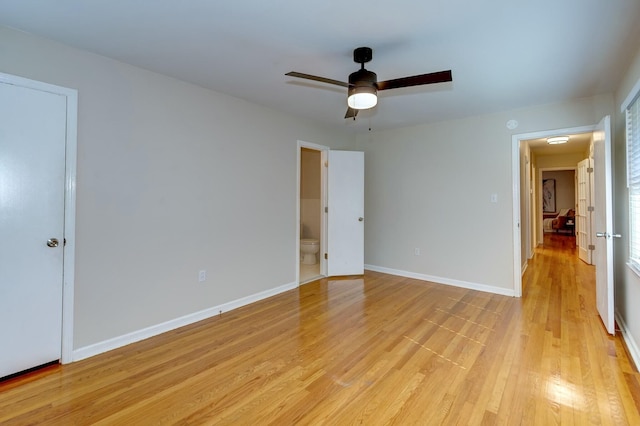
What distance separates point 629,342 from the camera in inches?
94.7

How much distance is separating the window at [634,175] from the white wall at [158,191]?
11.0 feet

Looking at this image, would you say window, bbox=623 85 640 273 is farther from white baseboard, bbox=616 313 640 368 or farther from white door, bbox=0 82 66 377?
white door, bbox=0 82 66 377

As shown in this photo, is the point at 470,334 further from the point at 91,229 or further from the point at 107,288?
the point at 91,229

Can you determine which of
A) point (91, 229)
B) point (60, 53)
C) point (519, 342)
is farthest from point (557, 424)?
point (60, 53)

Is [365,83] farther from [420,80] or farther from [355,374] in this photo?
[355,374]

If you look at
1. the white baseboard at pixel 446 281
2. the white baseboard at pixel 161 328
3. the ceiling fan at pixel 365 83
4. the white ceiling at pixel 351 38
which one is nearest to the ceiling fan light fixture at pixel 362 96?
the ceiling fan at pixel 365 83

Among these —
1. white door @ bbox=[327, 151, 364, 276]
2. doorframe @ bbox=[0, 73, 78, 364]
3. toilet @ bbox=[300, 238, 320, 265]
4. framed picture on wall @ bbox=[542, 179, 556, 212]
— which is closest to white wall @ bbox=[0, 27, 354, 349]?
doorframe @ bbox=[0, 73, 78, 364]

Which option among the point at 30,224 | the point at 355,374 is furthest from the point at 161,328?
the point at 355,374

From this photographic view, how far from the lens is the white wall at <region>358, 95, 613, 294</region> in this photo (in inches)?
150

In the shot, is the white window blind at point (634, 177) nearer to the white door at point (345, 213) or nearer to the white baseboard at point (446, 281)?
the white baseboard at point (446, 281)

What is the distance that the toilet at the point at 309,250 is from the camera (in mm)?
5375

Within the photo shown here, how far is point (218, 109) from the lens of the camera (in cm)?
318

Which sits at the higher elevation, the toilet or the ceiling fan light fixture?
the ceiling fan light fixture

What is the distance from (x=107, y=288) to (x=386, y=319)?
8.17 feet
